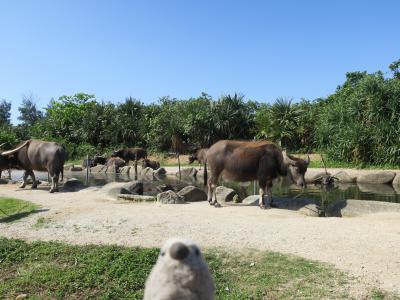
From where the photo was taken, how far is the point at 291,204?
11.0m

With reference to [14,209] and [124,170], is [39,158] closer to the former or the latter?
[14,209]

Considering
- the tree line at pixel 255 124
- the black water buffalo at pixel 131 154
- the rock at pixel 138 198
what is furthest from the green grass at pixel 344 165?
the rock at pixel 138 198

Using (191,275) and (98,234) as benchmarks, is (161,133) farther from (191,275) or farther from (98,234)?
(191,275)

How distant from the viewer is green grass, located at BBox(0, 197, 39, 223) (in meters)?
9.62

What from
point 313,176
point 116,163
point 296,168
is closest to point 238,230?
point 296,168

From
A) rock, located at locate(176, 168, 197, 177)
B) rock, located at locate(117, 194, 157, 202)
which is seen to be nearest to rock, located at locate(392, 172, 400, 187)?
rock, located at locate(176, 168, 197, 177)

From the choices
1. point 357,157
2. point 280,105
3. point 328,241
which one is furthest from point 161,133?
point 328,241

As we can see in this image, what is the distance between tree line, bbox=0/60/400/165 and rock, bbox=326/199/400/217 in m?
12.7

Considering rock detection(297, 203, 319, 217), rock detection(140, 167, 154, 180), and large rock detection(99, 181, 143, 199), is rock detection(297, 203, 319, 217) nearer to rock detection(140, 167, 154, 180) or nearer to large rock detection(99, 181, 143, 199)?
large rock detection(99, 181, 143, 199)

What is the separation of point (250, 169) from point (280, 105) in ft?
64.8

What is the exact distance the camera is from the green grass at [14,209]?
962cm

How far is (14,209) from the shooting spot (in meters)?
10.6

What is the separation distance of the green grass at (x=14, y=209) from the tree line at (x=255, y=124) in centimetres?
1651

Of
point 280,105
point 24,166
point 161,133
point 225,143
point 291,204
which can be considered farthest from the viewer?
point 161,133
